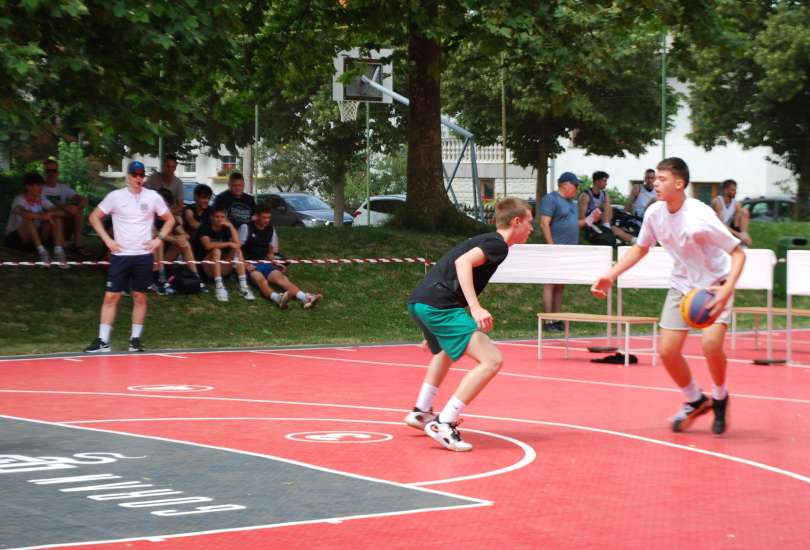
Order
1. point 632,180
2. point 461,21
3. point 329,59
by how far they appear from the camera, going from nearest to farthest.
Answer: point 461,21, point 329,59, point 632,180

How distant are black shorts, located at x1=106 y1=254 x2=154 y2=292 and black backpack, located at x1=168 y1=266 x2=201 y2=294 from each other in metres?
3.99

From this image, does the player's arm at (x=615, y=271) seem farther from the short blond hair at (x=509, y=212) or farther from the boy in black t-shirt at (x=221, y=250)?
the boy in black t-shirt at (x=221, y=250)

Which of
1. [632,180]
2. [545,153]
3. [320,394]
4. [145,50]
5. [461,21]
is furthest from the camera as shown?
[632,180]

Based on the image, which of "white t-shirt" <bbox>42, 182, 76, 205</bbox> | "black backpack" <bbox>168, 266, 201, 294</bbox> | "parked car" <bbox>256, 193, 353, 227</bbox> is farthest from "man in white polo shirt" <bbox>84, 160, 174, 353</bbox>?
"parked car" <bbox>256, 193, 353, 227</bbox>

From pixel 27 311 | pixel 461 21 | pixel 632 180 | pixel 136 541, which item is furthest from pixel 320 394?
pixel 632 180

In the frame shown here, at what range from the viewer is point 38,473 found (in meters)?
8.69

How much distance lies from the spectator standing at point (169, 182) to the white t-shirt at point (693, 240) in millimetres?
11475

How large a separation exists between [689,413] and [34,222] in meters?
12.5

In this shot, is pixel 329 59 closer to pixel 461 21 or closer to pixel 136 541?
pixel 461 21

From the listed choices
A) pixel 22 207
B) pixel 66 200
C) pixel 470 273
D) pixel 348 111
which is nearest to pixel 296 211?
pixel 348 111

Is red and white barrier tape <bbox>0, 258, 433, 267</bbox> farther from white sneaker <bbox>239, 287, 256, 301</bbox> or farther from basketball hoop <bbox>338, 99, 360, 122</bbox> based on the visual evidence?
basketball hoop <bbox>338, 99, 360, 122</bbox>

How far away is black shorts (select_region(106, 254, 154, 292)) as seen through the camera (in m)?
→ 16.7

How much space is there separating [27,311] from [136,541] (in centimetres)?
1342

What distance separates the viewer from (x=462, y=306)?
10156mm
